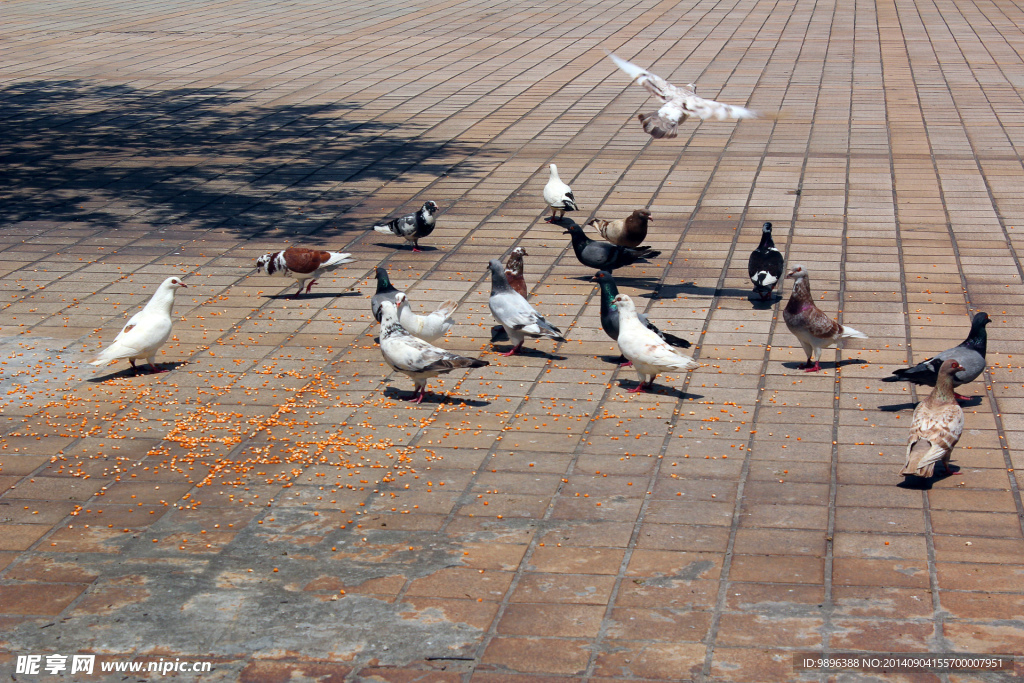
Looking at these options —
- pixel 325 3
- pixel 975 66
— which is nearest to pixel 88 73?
pixel 325 3

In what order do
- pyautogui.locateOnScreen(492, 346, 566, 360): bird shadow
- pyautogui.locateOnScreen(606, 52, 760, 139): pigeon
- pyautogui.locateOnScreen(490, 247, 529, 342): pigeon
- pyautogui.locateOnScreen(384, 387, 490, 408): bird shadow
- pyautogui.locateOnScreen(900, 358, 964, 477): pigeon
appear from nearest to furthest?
pyautogui.locateOnScreen(900, 358, 964, 477): pigeon < pyautogui.locateOnScreen(384, 387, 490, 408): bird shadow < pyautogui.locateOnScreen(492, 346, 566, 360): bird shadow < pyautogui.locateOnScreen(490, 247, 529, 342): pigeon < pyautogui.locateOnScreen(606, 52, 760, 139): pigeon

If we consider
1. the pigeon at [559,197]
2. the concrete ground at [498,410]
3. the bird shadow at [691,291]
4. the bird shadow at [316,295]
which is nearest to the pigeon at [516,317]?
the concrete ground at [498,410]

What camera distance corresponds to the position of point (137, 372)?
922cm

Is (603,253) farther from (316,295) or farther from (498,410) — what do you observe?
(498,410)

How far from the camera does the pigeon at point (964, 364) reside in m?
8.05

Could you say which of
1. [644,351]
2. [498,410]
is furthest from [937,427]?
[498,410]

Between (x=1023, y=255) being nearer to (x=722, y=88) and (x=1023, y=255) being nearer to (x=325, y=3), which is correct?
(x=722, y=88)

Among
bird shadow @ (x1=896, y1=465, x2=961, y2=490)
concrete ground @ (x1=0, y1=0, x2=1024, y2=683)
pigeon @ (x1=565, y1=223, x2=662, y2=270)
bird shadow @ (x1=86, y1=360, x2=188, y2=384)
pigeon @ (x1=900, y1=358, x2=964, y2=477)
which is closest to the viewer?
concrete ground @ (x1=0, y1=0, x2=1024, y2=683)

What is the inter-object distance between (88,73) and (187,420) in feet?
59.5

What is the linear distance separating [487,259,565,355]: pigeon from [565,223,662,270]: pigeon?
1975 millimetres

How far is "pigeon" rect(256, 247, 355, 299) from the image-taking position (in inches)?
432

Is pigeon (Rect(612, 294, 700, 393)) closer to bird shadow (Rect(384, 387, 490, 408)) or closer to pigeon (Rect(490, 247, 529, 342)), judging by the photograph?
bird shadow (Rect(384, 387, 490, 408))

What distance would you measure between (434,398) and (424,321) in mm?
785

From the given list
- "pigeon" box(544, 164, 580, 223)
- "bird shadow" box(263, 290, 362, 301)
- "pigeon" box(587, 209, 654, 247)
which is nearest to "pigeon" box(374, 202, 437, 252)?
"bird shadow" box(263, 290, 362, 301)
